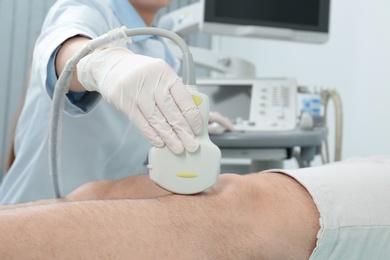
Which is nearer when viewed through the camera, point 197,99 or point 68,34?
point 197,99

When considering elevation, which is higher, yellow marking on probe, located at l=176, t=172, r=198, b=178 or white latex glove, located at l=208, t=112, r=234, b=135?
yellow marking on probe, located at l=176, t=172, r=198, b=178

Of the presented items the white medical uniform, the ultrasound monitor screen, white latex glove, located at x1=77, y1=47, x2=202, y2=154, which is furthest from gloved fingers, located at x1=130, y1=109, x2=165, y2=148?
the ultrasound monitor screen

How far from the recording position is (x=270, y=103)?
202cm

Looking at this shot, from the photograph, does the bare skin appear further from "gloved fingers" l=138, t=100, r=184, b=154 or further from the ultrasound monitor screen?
the ultrasound monitor screen

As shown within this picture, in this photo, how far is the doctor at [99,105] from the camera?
817 millimetres

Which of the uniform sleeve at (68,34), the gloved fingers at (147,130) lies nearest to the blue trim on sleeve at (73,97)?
the uniform sleeve at (68,34)

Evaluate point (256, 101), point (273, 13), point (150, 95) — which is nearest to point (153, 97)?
point (150, 95)

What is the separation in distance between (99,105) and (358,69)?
143cm

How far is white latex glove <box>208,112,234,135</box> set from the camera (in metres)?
1.72

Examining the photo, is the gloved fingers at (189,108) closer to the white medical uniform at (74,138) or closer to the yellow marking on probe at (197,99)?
the yellow marking on probe at (197,99)

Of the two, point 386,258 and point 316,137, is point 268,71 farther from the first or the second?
point 386,258

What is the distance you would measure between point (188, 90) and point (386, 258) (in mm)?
418

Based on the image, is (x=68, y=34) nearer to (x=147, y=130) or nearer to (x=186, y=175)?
(x=147, y=130)

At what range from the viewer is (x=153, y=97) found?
832mm
